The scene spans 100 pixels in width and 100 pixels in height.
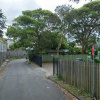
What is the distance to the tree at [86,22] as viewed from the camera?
28.1m

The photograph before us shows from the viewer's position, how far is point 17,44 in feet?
87.0

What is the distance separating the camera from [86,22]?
29.8m

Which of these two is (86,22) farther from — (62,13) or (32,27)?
(32,27)

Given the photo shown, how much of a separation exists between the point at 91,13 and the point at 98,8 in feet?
7.92

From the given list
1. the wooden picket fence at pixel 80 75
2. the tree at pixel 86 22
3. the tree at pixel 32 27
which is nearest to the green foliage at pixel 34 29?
the tree at pixel 32 27

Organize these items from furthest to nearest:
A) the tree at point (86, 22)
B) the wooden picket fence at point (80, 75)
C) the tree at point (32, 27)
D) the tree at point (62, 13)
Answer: the tree at point (86, 22), the tree at point (62, 13), the tree at point (32, 27), the wooden picket fence at point (80, 75)

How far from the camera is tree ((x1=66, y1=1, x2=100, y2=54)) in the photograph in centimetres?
2808

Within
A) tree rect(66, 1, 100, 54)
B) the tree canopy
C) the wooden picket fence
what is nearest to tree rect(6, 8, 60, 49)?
the tree canopy

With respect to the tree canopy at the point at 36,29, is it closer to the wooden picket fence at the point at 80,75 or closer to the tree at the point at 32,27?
the tree at the point at 32,27

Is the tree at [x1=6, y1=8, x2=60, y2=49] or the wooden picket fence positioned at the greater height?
the tree at [x1=6, y1=8, x2=60, y2=49]

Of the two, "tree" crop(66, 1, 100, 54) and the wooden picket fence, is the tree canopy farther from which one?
the wooden picket fence

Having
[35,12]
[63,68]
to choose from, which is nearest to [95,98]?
[63,68]

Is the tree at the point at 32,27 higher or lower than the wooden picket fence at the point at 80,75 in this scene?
higher

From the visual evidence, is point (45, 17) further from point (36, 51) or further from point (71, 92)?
point (71, 92)
